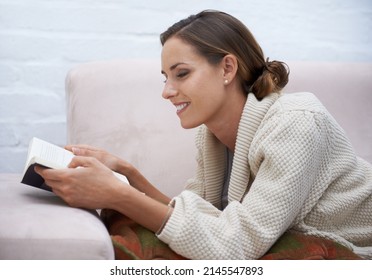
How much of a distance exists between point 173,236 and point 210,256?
7cm

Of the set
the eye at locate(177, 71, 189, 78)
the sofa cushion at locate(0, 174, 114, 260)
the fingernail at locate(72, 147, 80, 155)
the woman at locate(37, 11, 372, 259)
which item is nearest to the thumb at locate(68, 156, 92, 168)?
the woman at locate(37, 11, 372, 259)

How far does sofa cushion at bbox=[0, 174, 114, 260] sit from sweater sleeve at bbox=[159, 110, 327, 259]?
15 centimetres

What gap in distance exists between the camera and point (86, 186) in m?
1.14

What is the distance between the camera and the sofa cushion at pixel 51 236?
968 mm

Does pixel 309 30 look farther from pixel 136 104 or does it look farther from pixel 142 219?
pixel 142 219

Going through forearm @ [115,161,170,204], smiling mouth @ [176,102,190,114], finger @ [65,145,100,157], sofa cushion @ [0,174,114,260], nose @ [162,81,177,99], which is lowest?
forearm @ [115,161,170,204]

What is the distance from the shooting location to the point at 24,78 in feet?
6.02

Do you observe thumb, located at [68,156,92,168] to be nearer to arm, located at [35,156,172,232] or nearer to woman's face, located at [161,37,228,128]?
arm, located at [35,156,172,232]

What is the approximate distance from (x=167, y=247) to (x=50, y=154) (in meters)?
0.30

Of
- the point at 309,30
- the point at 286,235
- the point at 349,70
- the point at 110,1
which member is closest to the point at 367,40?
the point at 309,30

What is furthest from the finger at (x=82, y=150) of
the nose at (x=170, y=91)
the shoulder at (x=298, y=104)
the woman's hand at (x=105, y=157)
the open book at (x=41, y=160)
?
the shoulder at (x=298, y=104)

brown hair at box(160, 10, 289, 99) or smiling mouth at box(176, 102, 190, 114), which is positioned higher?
brown hair at box(160, 10, 289, 99)

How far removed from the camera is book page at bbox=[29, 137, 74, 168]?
115 centimetres

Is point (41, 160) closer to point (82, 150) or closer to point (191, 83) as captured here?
point (82, 150)
